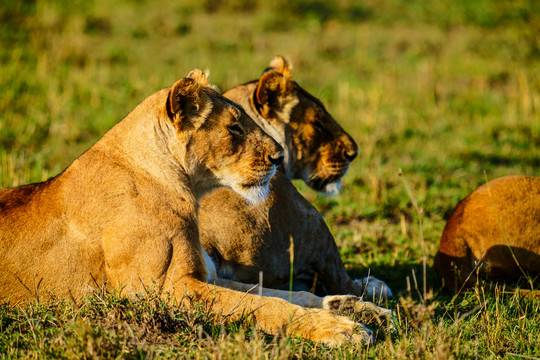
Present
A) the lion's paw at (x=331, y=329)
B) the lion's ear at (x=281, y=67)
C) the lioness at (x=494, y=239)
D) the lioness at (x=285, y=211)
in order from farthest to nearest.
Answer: the lion's ear at (x=281, y=67) < the lioness at (x=494, y=239) < the lioness at (x=285, y=211) < the lion's paw at (x=331, y=329)

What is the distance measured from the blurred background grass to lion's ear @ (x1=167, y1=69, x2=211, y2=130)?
79.7 inches

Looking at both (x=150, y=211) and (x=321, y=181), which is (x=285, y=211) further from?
(x=150, y=211)

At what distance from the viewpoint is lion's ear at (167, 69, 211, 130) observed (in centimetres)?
334

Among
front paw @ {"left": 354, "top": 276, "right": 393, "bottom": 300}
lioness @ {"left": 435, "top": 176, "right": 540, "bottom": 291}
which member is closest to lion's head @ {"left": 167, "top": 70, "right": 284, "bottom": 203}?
front paw @ {"left": 354, "top": 276, "right": 393, "bottom": 300}

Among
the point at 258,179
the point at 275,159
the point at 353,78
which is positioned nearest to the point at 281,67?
the point at 275,159

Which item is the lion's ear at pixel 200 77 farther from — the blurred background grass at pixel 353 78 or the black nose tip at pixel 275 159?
the blurred background grass at pixel 353 78

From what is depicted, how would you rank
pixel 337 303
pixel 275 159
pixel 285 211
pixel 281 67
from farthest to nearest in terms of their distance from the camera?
pixel 281 67
pixel 285 211
pixel 275 159
pixel 337 303

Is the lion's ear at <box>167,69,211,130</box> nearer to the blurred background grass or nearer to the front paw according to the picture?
the front paw

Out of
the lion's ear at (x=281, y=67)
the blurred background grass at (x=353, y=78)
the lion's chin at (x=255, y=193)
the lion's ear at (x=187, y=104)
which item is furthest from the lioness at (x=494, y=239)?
the lion's ear at (x=187, y=104)

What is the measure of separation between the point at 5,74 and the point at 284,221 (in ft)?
21.7

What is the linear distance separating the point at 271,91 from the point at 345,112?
4.76 meters

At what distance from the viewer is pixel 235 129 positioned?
369 cm

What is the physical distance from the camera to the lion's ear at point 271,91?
449 cm

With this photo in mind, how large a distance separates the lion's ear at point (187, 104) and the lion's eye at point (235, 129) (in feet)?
0.63
